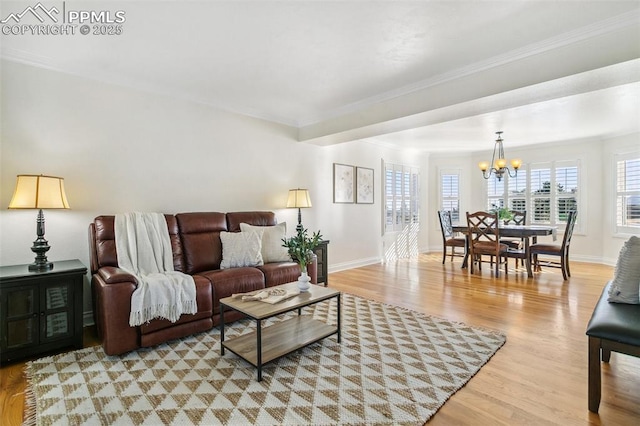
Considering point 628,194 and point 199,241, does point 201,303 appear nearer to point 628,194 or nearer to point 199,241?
point 199,241

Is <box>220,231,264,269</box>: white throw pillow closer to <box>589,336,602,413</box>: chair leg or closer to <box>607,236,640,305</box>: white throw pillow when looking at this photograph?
<box>589,336,602,413</box>: chair leg

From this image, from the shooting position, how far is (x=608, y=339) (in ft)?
5.52

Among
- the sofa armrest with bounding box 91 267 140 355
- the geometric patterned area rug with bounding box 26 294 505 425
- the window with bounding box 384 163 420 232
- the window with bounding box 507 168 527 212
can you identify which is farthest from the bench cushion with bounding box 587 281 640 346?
the window with bounding box 507 168 527 212

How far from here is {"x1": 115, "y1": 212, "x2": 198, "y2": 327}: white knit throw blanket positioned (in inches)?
94.7

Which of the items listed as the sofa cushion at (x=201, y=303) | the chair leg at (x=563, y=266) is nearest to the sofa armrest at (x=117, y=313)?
the sofa cushion at (x=201, y=303)

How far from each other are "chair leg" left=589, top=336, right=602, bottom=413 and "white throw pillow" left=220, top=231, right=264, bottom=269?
2.79m

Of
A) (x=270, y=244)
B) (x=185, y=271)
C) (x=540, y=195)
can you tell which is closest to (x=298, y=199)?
(x=270, y=244)

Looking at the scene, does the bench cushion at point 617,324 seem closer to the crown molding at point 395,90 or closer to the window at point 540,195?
the crown molding at point 395,90

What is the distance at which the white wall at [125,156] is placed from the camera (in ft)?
8.91

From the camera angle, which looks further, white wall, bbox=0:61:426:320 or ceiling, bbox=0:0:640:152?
white wall, bbox=0:61:426:320

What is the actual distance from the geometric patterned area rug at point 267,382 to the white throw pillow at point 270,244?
1.14 metres

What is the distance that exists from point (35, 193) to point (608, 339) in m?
3.95

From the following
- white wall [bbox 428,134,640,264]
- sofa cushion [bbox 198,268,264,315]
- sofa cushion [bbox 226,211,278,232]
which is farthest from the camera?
white wall [bbox 428,134,640,264]

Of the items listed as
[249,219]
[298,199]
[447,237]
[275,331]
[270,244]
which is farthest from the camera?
[447,237]
